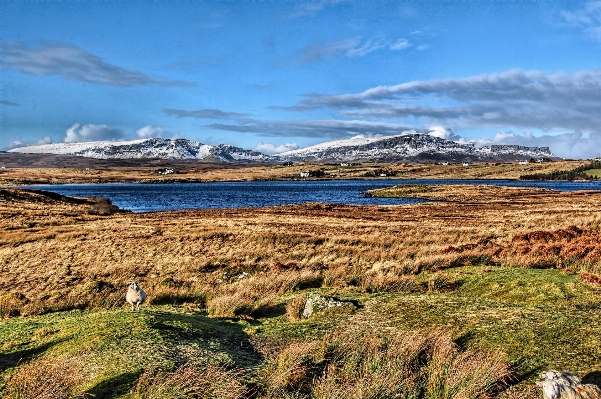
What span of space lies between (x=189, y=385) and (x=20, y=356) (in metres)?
4.31

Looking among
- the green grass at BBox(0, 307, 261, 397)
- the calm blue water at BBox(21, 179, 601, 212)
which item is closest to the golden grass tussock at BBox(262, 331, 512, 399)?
the green grass at BBox(0, 307, 261, 397)

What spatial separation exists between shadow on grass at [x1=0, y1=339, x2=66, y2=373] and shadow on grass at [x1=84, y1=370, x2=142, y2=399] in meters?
2.15

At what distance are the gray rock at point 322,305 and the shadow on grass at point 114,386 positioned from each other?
5339 millimetres

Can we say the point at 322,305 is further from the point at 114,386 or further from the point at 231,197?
the point at 231,197

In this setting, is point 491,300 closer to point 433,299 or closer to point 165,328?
point 433,299

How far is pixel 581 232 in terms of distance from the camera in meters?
26.9

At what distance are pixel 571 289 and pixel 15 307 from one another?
57.4 ft

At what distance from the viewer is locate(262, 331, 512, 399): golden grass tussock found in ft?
21.3

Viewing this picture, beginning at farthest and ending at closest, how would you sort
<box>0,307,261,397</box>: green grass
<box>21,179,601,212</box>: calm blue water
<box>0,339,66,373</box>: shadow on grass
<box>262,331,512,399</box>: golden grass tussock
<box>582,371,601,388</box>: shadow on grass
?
<box>21,179,601,212</box>: calm blue water → <box>0,339,66,373</box>: shadow on grass → <box>0,307,261,397</box>: green grass → <box>582,371,601,388</box>: shadow on grass → <box>262,331,512,399</box>: golden grass tussock

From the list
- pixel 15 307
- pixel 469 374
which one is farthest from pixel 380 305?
pixel 15 307

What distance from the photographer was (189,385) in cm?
634

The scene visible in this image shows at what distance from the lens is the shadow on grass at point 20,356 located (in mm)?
7930

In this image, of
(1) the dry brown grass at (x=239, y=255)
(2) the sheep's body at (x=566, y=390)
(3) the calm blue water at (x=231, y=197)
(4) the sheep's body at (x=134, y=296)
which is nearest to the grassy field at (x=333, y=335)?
(1) the dry brown grass at (x=239, y=255)

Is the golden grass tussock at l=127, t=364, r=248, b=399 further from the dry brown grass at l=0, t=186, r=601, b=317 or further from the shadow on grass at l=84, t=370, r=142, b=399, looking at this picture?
the dry brown grass at l=0, t=186, r=601, b=317
